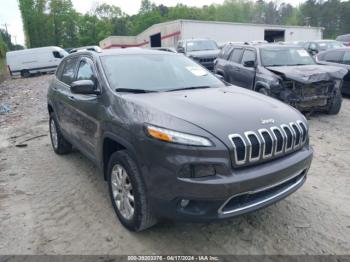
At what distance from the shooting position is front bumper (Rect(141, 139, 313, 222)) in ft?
8.76

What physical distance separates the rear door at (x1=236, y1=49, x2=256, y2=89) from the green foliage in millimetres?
71679

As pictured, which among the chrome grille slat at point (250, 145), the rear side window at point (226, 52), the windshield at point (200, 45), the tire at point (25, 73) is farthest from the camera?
the tire at point (25, 73)

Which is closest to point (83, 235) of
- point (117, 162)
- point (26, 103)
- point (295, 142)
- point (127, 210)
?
point (127, 210)

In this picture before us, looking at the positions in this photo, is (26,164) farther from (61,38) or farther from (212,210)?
(61,38)

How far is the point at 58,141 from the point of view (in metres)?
5.76

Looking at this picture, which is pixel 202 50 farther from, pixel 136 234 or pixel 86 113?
pixel 136 234

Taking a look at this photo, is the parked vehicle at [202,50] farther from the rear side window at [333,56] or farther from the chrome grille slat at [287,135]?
the chrome grille slat at [287,135]

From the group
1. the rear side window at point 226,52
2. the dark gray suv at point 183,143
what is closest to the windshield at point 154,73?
the dark gray suv at point 183,143

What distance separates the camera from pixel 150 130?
2875mm

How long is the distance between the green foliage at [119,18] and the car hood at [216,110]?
2998 inches

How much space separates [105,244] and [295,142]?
6.66ft

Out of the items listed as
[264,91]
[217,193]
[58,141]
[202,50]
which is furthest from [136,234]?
[202,50]

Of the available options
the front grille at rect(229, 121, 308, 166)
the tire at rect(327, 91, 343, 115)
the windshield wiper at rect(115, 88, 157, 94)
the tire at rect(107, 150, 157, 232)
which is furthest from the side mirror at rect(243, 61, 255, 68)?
the tire at rect(107, 150, 157, 232)

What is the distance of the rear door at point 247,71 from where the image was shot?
8.27m
